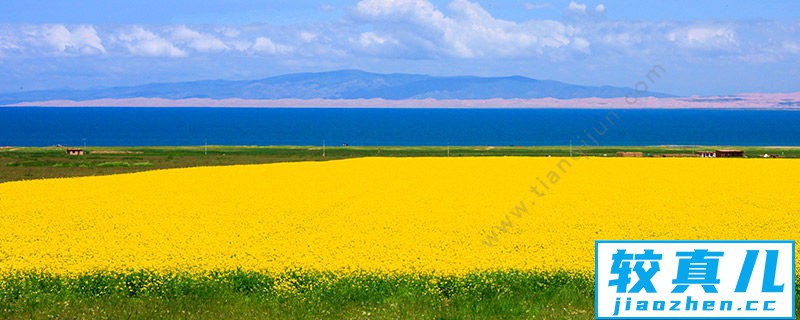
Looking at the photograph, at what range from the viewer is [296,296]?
15719 mm

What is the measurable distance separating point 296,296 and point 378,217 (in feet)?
26.1

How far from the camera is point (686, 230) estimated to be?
21.5 meters

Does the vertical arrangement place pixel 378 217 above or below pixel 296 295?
above

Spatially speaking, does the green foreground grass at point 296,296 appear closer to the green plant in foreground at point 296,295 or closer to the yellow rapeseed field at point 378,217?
the green plant in foreground at point 296,295

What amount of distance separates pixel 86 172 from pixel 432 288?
1396 inches

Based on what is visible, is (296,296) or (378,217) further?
(378,217)

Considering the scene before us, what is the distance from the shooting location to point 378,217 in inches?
925

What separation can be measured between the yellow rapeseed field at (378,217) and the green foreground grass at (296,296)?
66 centimetres

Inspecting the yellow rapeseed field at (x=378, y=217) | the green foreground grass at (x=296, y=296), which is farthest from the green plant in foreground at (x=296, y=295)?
the yellow rapeseed field at (x=378, y=217)

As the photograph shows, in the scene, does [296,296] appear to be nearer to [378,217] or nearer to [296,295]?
[296,295]

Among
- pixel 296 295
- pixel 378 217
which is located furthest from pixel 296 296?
pixel 378 217

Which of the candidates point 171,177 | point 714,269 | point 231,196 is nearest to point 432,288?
point 714,269

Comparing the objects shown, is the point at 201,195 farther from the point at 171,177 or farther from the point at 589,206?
the point at 589,206

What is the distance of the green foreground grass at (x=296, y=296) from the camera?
14742 mm
